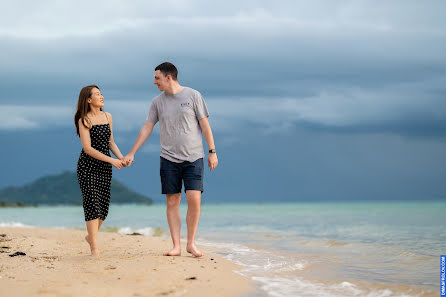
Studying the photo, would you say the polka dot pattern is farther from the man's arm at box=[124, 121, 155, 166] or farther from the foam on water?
the foam on water

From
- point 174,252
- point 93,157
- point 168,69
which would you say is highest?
point 168,69

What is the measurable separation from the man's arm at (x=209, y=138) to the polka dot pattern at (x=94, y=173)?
4.15ft

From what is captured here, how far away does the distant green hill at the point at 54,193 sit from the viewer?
471ft

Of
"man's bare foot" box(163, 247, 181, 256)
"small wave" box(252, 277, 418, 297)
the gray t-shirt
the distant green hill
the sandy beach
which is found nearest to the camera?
the sandy beach

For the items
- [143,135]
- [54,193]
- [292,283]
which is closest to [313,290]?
Result: [292,283]

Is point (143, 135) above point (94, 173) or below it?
above

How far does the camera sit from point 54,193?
147 meters

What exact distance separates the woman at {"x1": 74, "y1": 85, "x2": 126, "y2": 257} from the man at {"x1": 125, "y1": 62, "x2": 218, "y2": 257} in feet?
1.16

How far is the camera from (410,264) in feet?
25.2

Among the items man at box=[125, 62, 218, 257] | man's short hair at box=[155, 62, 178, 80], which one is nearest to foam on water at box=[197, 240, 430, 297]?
man at box=[125, 62, 218, 257]

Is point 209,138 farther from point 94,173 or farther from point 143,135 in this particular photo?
point 94,173

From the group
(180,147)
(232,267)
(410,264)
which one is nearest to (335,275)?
(232,267)

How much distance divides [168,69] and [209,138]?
101 centimetres

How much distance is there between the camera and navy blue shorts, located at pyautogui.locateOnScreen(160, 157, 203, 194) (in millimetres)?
6492
